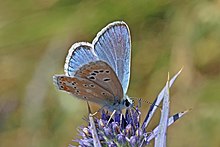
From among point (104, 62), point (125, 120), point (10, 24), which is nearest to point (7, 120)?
point (10, 24)

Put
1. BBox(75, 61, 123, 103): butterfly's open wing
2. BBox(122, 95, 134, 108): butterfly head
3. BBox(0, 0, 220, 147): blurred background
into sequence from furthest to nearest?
BBox(0, 0, 220, 147): blurred background, BBox(122, 95, 134, 108): butterfly head, BBox(75, 61, 123, 103): butterfly's open wing

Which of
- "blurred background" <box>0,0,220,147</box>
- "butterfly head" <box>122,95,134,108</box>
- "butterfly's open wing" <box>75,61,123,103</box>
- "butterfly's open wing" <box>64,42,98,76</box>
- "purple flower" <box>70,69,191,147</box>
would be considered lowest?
"purple flower" <box>70,69,191,147</box>

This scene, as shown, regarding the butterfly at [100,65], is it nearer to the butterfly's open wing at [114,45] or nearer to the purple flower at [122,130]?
the butterfly's open wing at [114,45]

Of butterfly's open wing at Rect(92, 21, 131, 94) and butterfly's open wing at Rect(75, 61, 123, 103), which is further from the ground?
butterfly's open wing at Rect(92, 21, 131, 94)

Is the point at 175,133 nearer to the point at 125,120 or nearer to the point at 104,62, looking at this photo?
the point at 125,120

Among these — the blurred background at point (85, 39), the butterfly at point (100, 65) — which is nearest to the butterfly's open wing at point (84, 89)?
the butterfly at point (100, 65)

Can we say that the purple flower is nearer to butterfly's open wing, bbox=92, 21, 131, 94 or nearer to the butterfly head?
the butterfly head

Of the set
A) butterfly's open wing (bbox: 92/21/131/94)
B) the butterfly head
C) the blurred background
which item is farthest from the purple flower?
the blurred background
